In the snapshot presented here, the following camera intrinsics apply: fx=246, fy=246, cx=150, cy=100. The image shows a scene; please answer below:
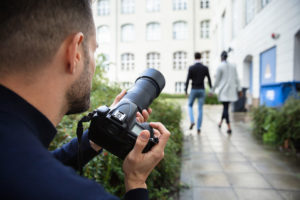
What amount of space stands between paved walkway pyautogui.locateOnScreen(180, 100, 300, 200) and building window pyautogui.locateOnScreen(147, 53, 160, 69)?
74.4ft

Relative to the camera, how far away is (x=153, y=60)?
2773cm

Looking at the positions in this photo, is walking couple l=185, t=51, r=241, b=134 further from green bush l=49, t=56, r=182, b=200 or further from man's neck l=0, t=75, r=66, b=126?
man's neck l=0, t=75, r=66, b=126

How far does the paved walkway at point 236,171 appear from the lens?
2.84 m

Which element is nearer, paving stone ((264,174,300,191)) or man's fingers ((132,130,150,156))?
man's fingers ((132,130,150,156))

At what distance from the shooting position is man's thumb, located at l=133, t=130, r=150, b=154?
3.11ft

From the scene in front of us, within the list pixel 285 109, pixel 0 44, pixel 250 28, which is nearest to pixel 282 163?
pixel 285 109

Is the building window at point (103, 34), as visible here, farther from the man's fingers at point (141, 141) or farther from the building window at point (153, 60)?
the man's fingers at point (141, 141)

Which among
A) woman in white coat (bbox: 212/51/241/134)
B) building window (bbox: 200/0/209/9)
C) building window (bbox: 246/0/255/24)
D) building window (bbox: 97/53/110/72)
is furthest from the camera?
building window (bbox: 200/0/209/9)

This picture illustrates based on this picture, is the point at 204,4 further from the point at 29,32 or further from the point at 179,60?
the point at 29,32

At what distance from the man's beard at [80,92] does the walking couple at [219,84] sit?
5221 millimetres

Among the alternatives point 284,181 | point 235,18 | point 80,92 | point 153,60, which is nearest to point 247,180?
point 284,181

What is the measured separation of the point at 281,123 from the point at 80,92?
4.48m

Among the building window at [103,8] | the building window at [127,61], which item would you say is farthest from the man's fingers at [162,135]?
the building window at [103,8]

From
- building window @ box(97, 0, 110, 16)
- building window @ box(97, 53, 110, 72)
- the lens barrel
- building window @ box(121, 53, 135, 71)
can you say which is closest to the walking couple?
building window @ box(97, 53, 110, 72)
